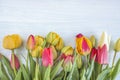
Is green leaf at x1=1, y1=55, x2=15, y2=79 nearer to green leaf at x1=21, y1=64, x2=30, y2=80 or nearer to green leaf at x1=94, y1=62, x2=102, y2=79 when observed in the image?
green leaf at x1=21, y1=64, x2=30, y2=80

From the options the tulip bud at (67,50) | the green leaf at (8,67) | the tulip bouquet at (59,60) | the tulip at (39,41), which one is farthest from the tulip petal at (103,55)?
the green leaf at (8,67)

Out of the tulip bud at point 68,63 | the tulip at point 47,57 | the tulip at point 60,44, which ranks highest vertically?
the tulip at point 60,44

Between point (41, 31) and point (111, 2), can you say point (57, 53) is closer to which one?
point (41, 31)

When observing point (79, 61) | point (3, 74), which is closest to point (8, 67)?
point (3, 74)

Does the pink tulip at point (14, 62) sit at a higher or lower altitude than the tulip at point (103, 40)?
lower

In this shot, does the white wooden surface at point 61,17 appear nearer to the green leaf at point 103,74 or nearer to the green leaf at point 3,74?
the green leaf at point 3,74

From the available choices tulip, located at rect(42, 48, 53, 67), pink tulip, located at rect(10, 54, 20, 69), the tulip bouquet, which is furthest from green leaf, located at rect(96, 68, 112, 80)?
pink tulip, located at rect(10, 54, 20, 69)

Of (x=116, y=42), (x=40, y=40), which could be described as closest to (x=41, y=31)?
(x=40, y=40)

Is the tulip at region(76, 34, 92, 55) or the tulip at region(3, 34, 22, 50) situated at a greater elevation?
the tulip at region(3, 34, 22, 50)

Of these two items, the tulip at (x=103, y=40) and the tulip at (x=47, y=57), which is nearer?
the tulip at (x=47, y=57)
